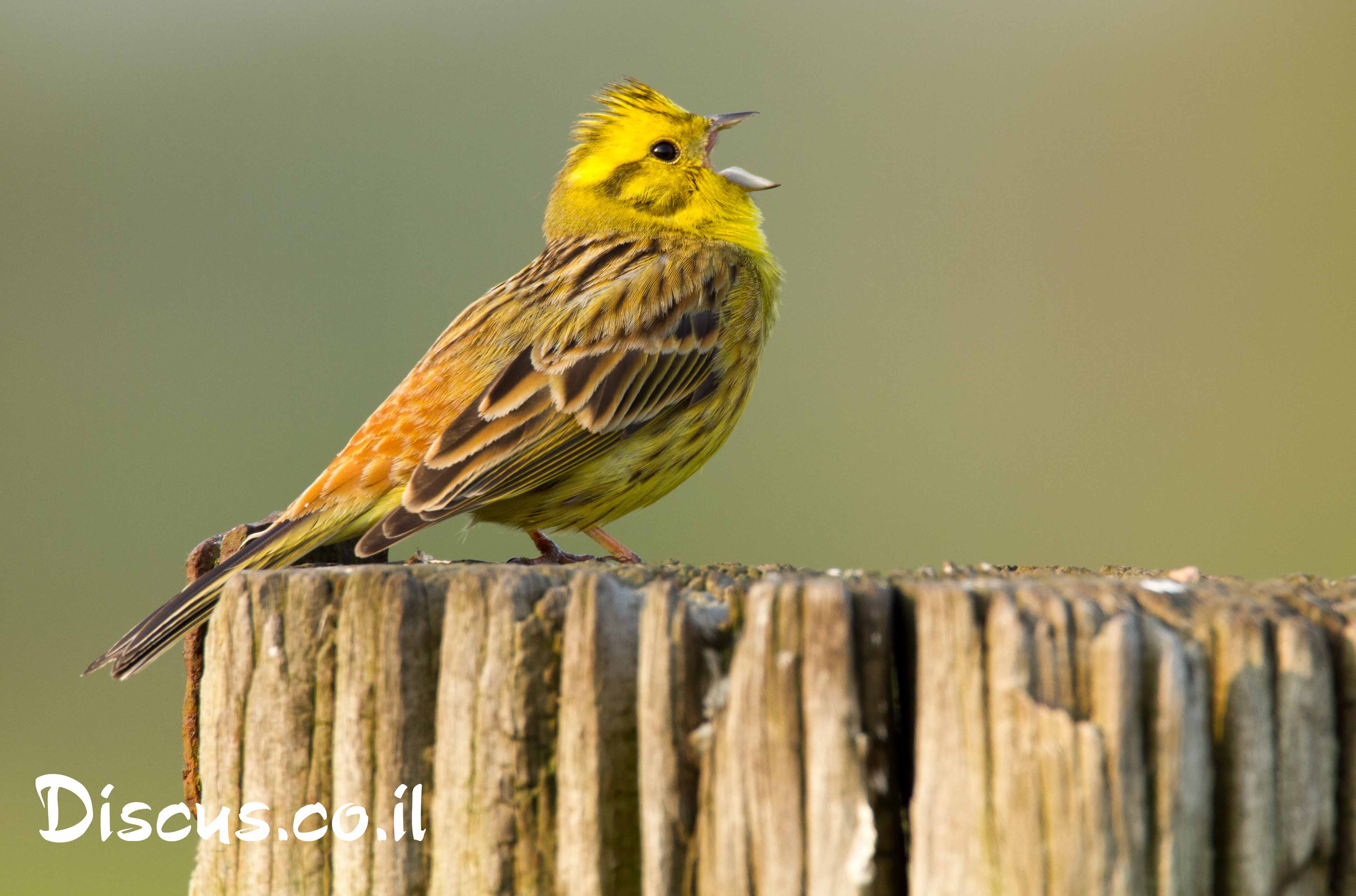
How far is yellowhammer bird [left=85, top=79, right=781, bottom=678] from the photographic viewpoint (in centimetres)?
429

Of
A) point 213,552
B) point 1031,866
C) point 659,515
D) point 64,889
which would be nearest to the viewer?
point 1031,866

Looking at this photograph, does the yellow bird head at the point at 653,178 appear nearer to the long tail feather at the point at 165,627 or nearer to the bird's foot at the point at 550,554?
the bird's foot at the point at 550,554

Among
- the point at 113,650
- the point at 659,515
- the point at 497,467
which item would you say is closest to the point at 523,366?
the point at 497,467

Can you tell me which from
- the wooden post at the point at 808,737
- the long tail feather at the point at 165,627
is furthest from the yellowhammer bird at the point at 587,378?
the wooden post at the point at 808,737

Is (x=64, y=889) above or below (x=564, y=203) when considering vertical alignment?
below

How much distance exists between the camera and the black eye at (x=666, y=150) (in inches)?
240

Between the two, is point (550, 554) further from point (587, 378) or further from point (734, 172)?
point (734, 172)

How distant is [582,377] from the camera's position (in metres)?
4.84

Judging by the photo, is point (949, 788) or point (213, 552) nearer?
point (949, 788)

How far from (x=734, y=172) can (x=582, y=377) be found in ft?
5.67

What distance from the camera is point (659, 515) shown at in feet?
43.7

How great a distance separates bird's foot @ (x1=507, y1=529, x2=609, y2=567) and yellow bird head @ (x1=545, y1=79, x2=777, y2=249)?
163 centimetres

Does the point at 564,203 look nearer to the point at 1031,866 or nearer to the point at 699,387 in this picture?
the point at 699,387

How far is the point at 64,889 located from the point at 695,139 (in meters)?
6.98
